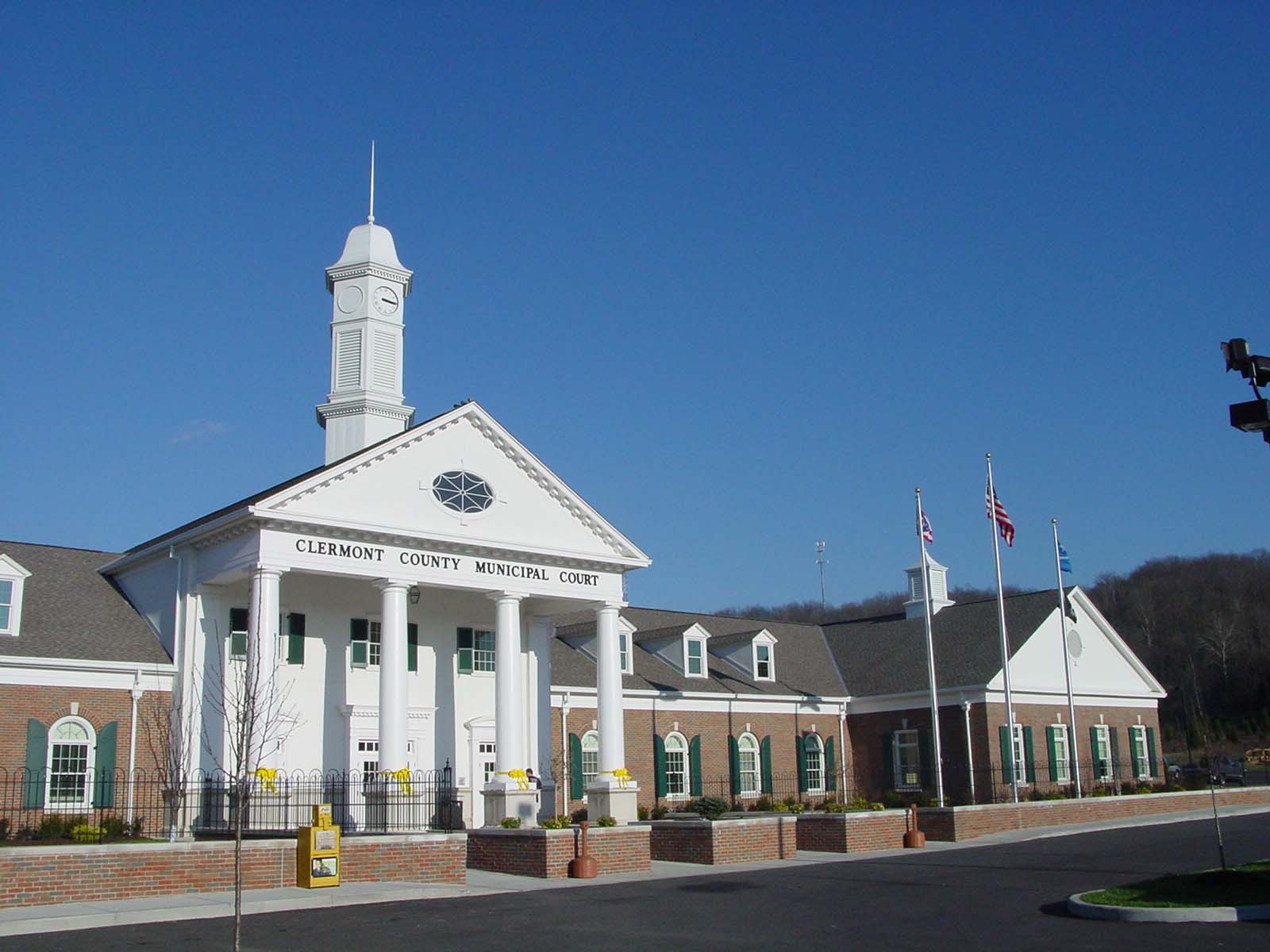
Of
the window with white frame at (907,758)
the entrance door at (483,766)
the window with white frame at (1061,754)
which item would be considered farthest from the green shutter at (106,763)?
the window with white frame at (1061,754)

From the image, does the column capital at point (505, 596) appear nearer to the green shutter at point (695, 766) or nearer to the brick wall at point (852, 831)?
the brick wall at point (852, 831)

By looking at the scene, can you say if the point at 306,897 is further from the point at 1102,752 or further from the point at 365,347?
the point at 1102,752

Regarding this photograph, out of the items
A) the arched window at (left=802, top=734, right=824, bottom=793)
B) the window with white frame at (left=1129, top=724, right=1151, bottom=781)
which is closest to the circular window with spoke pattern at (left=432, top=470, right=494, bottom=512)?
the arched window at (left=802, top=734, right=824, bottom=793)

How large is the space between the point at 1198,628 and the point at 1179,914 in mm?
102310

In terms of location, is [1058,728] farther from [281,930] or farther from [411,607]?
[281,930]

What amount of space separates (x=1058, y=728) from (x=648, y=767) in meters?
16.3

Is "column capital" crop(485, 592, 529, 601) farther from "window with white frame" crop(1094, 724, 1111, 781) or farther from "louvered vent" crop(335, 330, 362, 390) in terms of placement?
"window with white frame" crop(1094, 724, 1111, 781)

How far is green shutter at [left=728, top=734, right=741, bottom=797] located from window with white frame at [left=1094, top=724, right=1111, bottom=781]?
14.1 metres

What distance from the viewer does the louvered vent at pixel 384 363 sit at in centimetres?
3662

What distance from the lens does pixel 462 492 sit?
31.8 metres

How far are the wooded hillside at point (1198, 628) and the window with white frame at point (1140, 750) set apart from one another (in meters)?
36.1

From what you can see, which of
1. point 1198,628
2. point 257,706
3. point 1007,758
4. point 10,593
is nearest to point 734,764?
point 1007,758

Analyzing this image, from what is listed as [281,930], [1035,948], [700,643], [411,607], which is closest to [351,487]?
[411,607]

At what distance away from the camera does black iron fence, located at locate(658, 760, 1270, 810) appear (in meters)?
40.9
